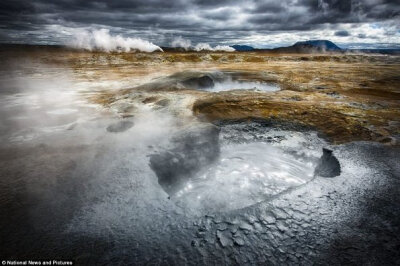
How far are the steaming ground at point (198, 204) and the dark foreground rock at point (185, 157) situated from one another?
259 millimetres

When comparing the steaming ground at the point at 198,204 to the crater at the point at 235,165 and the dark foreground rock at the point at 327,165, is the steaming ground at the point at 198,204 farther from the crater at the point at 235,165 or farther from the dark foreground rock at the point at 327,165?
the dark foreground rock at the point at 327,165

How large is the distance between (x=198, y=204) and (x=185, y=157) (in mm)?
2179

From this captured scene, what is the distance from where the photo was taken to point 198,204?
5.57 metres

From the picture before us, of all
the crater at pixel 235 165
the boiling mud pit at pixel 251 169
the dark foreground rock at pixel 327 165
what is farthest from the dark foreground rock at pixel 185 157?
the dark foreground rock at pixel 327 165

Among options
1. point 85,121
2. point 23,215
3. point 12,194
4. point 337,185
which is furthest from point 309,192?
point 85,121

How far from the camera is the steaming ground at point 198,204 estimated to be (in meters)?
4.01

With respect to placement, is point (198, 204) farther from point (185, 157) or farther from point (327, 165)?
point (327, 165)

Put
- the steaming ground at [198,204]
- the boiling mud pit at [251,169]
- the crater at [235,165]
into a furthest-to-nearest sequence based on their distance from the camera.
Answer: the crater at [235,165] → the boiling mud pit at [251,169] → the steaming ground at [198,204]

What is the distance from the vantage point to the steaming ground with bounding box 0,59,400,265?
158 inches

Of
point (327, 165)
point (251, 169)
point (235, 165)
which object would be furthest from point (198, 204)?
point (327, 165)

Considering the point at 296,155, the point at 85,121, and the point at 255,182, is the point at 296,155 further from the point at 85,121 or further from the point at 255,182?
the point at 85,121

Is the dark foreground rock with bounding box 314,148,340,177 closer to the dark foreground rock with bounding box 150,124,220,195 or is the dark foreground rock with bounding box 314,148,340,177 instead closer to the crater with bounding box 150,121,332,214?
the crater with bounding box 150,121,332,214

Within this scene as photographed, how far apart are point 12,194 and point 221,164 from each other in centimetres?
525

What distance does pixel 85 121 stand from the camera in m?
10.6
